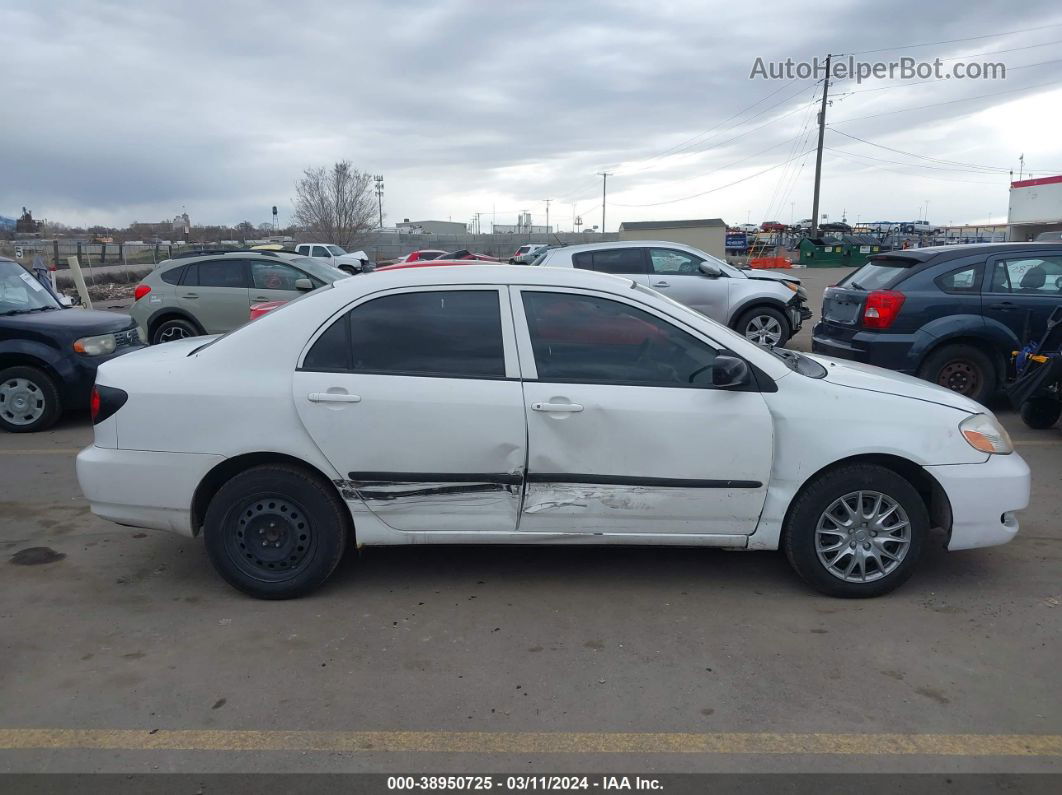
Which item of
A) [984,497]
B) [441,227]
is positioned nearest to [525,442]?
[984,497]

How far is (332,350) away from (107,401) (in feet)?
3.97

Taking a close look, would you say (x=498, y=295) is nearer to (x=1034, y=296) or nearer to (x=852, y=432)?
(x=852, y=432)

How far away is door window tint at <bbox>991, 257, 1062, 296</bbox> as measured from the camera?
818cm

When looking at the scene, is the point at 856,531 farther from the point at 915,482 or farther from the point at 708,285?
the point at 708,285

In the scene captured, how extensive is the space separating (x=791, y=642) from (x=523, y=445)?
156 cm

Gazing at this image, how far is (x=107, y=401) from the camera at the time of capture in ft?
14.1

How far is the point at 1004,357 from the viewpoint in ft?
26.7

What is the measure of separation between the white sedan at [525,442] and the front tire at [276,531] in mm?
10

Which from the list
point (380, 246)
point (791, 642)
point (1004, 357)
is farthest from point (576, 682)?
point (380, 246)

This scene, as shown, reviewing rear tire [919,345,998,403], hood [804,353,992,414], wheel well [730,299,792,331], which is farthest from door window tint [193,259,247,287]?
hood [804,353,992,414]

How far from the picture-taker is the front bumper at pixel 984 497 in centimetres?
420

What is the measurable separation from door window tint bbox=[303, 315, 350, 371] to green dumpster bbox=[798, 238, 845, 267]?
148 ft

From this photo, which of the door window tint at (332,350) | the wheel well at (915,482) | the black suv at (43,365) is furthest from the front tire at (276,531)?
the black suv at (43,365)

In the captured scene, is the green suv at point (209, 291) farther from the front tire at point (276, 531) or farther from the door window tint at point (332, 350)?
the front tire at point (276, 531)
